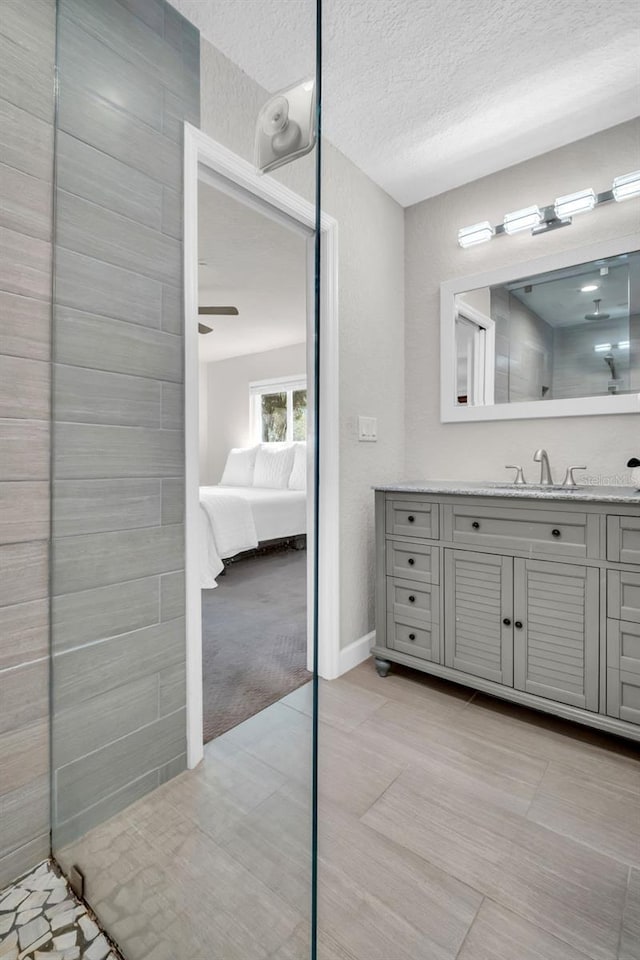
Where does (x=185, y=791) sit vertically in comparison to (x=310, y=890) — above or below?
below

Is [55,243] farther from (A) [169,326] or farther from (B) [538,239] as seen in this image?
(B) [538,239]

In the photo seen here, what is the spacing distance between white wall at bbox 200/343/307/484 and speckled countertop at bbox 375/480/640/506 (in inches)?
36.8

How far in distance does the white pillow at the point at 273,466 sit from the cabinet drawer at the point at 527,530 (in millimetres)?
961

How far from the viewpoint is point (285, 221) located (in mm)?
808

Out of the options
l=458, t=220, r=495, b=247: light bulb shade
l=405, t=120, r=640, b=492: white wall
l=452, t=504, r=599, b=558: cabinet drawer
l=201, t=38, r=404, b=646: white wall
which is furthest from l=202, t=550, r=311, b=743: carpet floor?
l=458, t=220, r=495, b=247: light bulb shade

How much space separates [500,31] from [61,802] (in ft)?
8.30

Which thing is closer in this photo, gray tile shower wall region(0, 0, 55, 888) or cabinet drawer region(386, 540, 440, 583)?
gray tile shower wall region(0, 0, 55, 888)

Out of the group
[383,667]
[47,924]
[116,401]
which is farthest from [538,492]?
[47,924]

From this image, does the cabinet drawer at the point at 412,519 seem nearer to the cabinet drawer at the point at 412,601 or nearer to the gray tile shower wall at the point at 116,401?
the cabinet drawer at the point at 412,601

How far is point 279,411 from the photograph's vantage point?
3.16 feet

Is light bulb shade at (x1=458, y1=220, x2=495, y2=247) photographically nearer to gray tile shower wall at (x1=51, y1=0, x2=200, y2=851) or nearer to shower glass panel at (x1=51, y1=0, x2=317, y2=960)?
shower glass panel at (x1=51, y1=0, x2=317, y2=960)

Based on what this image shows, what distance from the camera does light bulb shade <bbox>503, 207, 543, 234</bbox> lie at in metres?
1.99

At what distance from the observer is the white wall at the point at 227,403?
106cm

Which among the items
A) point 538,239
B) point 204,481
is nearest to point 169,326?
point 204,481
